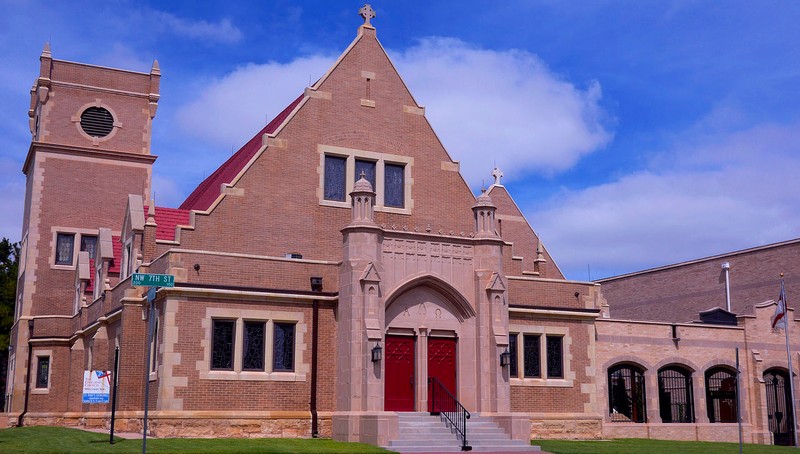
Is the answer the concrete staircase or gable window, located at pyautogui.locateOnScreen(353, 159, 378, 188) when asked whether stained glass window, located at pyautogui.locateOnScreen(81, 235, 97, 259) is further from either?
the concrete staircase

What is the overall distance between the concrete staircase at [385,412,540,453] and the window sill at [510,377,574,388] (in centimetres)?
363

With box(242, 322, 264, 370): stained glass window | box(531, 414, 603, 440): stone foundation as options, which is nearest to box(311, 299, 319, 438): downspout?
box(242, 322, 264, 370): stained glass window

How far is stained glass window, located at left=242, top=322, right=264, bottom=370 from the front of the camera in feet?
82.7

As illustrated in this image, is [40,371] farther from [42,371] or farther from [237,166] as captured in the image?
[237,166]

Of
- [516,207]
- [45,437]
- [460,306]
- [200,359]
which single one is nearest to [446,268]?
[460,306]

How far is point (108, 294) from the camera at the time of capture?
32.1 m

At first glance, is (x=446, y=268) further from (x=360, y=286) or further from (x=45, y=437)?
(x=45, y=437)

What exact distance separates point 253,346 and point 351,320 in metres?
3.11

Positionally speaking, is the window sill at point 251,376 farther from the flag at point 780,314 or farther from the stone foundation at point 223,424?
the flag at point 780,314

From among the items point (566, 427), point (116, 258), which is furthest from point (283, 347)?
point (116, 258)

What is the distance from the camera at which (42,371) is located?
3991 centimetres

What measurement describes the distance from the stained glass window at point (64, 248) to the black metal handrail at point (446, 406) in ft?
74.8

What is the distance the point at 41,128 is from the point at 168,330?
21.9m

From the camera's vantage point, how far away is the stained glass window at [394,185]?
30.8 m
